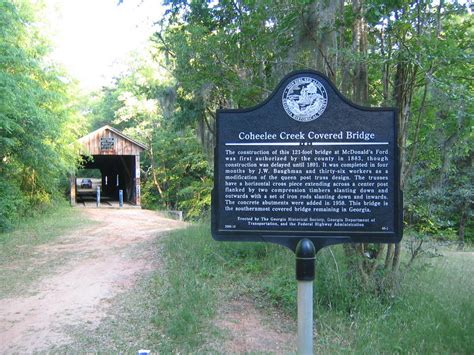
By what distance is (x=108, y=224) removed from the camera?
56.3 feet

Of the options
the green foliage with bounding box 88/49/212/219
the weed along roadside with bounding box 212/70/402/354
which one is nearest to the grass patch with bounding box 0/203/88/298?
the weed along roadside with bounding box 212/70/402/354

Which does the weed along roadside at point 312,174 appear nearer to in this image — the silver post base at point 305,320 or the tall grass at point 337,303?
the silver post base at point 305,320

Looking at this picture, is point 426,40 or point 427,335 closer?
point 427,335

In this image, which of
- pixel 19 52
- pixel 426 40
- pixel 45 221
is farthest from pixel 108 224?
pixel 426 40

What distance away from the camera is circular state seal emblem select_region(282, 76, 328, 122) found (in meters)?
3.98

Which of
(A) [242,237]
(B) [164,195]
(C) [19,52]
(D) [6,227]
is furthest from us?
(B) [164,195]

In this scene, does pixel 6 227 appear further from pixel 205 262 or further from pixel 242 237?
pixel 242 237

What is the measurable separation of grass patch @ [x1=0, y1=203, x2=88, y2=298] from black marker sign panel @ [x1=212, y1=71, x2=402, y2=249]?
218 inches

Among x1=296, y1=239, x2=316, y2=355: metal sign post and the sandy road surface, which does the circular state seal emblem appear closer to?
x1=296, y1=239, x2=316, y2=355: metal sign post

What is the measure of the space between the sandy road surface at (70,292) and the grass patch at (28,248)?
0.32m

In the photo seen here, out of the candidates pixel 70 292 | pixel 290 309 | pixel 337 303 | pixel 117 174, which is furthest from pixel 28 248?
pixel 117 174

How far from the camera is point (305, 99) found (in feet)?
13.2

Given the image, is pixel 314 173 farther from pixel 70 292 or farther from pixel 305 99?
pixel 70 292

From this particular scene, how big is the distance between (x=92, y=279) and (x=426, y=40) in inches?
261
